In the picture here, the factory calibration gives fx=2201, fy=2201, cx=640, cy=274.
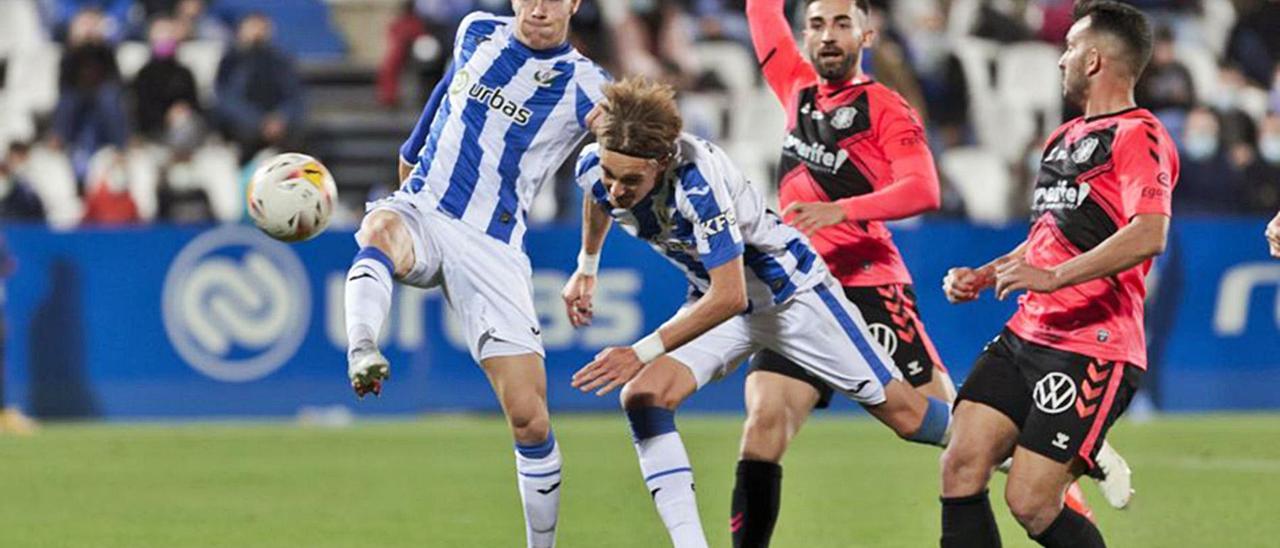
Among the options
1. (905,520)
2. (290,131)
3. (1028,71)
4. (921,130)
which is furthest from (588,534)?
(1028,71)

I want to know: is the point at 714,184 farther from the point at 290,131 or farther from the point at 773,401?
the point at 290,131

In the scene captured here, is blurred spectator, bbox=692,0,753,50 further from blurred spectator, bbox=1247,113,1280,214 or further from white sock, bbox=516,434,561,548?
white sock, bbox=516,434,561,548

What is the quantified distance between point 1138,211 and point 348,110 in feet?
49.3

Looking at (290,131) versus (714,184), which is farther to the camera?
(290,131)

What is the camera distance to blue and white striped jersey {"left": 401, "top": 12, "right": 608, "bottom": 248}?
8055 mm

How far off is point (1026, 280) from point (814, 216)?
1.51 meters

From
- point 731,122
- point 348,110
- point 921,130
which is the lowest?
point 348,110

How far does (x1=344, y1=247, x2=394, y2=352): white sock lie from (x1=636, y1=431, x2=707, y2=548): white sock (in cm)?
104

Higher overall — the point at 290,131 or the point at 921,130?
the point at 921,130

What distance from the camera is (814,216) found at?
7.78m

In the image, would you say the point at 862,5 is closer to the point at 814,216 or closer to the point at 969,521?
the point at 814,216

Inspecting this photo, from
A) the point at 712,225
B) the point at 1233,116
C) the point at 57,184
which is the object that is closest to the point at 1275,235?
the point at 712,225

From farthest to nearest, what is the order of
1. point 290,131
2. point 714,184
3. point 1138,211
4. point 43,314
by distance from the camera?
point 290,131, point 43,314, point 714,184, point 1138,211

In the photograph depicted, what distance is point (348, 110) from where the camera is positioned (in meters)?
20.8
